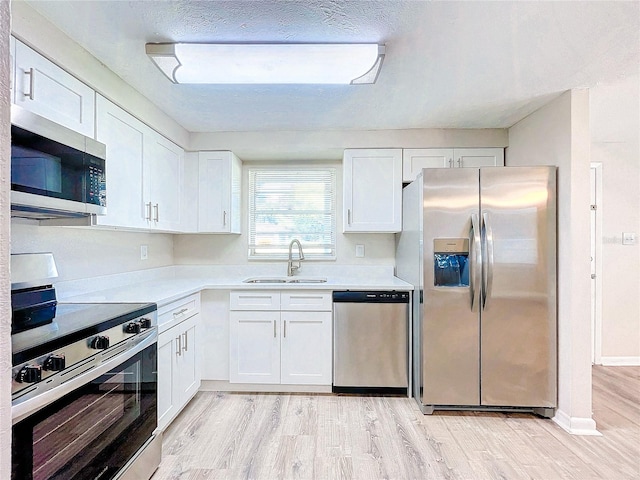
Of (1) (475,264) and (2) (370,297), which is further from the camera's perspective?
(2) (370,297)

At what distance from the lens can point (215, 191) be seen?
10.4ft

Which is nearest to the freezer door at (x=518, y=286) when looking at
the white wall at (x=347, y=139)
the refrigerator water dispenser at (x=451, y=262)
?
the refrigerator water dispenser at (x=451, y=262)

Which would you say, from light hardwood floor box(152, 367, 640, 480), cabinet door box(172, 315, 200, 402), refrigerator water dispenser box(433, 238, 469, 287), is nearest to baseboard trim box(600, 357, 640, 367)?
light hardwood floor box(152, 367, 640, 480)

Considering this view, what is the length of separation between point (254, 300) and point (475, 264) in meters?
1.74

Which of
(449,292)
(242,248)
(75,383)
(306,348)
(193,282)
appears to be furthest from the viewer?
(242,248)

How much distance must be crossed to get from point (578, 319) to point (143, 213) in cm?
306

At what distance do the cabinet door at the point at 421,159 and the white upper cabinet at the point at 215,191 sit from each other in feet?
5.29

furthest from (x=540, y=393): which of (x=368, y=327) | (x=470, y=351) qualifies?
(x=368, y=327)

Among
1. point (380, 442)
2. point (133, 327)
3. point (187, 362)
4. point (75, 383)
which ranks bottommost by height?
point (380, 442)

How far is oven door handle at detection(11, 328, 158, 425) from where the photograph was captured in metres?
1.05

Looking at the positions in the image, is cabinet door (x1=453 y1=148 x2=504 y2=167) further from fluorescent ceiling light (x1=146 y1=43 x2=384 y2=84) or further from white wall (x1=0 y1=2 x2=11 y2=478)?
white wall (x1=0 y1=2 x2=11 y2=478)

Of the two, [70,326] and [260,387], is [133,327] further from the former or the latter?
[260,387]

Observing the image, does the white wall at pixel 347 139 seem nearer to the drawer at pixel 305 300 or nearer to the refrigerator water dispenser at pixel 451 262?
the refrigerator water dispenser at pixel 451 262

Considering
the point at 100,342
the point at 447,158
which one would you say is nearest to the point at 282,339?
the point at 100,342
